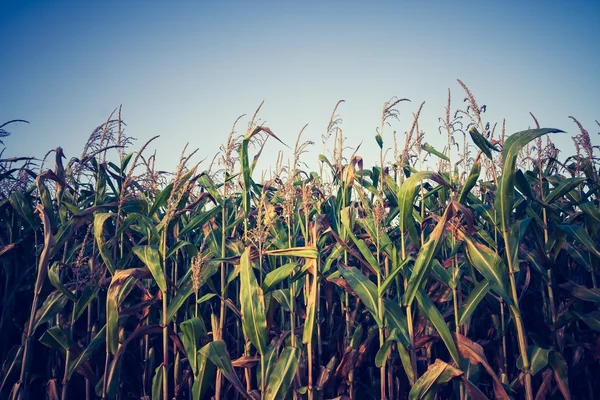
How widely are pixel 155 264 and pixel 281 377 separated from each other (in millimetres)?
1174

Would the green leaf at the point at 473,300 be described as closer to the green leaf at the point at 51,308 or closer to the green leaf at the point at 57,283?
the green leaf at the point at 57,283

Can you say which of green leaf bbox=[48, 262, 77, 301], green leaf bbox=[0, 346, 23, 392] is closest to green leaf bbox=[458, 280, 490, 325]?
green leaf bbox=[48, 262, 77, 301]

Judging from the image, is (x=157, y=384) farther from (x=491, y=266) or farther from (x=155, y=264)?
(x=491, y=266)

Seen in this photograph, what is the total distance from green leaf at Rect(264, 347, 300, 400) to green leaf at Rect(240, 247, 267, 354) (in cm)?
16

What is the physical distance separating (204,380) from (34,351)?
1.91 meters

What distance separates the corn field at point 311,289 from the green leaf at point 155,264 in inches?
0.4

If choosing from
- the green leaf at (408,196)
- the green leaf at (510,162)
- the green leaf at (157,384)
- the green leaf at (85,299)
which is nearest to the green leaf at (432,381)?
the green leaf at (408,196)

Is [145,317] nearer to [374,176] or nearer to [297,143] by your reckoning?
[297,143]

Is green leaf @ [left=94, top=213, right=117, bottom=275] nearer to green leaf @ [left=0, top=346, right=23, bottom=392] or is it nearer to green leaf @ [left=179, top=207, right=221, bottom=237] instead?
green leaf @ [left=179, top=207, right=221, bottom=237]

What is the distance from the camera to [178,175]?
2.82 metres

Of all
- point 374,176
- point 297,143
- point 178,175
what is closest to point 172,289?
point 178,175

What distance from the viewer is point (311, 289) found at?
2.88 m

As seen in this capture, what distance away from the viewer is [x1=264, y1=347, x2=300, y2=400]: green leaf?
2.68 meters

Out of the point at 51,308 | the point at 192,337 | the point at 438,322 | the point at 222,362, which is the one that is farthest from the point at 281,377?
the point at 51,308
